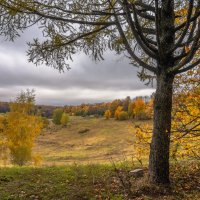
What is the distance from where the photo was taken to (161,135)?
7867 millimetres

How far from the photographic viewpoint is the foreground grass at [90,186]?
7.37m

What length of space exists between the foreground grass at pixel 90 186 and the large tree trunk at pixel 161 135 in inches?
12.9

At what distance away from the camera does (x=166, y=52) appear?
7.88 meters

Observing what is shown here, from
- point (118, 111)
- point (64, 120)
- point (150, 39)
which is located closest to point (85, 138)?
point (64, 120)

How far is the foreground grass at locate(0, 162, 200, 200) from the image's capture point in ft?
24.2

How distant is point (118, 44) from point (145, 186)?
4.98 metres

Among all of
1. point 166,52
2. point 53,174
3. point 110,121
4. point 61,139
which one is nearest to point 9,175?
point 53,174

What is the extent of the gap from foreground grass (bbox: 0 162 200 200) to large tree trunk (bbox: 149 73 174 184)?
0.33 meters

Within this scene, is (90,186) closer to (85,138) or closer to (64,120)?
(85,138)

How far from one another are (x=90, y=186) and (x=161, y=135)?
79.8 inches

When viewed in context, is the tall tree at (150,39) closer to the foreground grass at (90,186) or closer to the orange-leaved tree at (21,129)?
the foreground grass at (90,186)

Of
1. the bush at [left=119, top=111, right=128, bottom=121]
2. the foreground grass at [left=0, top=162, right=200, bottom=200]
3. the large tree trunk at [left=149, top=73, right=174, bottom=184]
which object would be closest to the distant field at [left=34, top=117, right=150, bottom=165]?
the bush at [left=119, top=111, right=128, bottom=121]

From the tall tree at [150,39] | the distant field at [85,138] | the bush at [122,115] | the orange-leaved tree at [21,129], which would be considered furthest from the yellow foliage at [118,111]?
the tall tree at [150,39]

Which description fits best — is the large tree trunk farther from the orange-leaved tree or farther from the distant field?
the distant field
